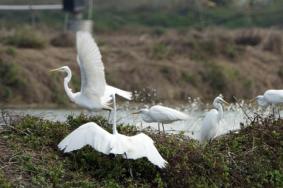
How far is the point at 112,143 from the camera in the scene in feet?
31.3

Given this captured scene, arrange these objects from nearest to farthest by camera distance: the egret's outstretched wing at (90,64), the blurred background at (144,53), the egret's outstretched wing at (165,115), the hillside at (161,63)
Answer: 1. the egret's outstretched wing at (90,64)
2. the egret's outstretched wing at (165,115)
3. the hillside at (161,63)
4. the blurred background at (144,53)

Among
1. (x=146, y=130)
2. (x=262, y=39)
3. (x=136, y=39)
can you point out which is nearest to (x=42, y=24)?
(x=136, y=39)

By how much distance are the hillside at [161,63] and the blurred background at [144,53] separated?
0.09 feet

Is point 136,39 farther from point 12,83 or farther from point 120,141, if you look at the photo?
point 120,141

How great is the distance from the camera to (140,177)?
995 centimetres

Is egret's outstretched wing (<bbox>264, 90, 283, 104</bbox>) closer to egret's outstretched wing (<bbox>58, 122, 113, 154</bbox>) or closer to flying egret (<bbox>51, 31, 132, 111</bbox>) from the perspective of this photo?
flying egret (<bbox>51, 31, 132, 111</bbox>)

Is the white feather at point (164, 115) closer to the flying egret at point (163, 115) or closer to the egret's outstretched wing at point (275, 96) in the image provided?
the flying egret at point (163, 115)

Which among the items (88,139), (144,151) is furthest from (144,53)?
(144,151)


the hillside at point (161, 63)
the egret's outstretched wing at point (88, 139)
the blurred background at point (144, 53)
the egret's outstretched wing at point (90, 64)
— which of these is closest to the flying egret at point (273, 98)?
the egret's outstretched wing at point (90, 64)

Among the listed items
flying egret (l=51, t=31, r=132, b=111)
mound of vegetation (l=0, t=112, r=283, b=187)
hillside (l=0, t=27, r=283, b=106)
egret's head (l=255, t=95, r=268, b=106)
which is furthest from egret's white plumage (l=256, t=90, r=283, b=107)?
hillside (l=0, t=27, r=283, b=106)

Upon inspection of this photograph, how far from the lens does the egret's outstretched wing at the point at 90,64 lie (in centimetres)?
1140

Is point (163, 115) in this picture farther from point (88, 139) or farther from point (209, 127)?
point (88, 139)

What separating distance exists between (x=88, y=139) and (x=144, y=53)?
23.1 meters

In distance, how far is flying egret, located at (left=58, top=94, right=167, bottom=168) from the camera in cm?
951
